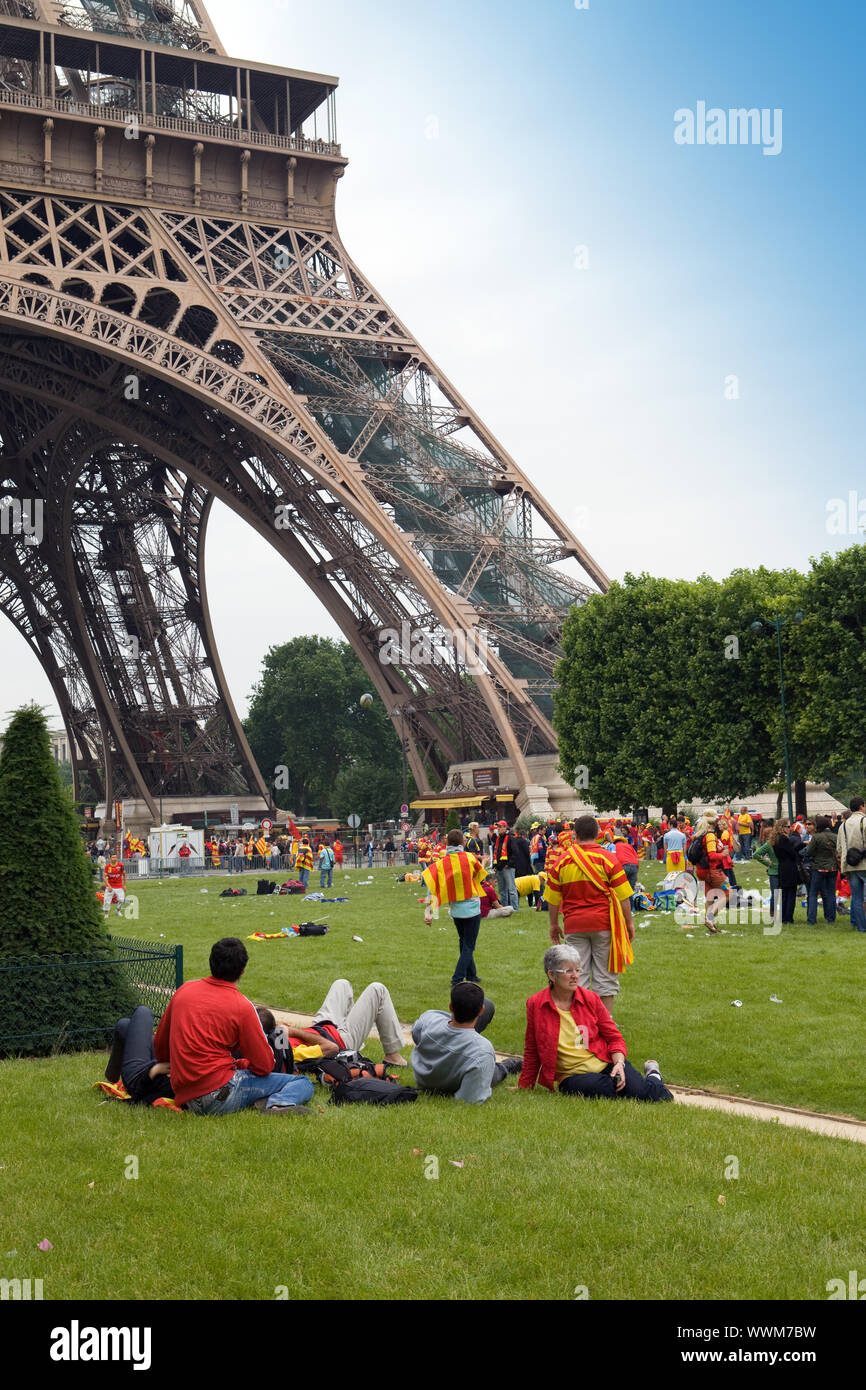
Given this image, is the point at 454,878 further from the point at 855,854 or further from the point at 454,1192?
the point at 454,1192

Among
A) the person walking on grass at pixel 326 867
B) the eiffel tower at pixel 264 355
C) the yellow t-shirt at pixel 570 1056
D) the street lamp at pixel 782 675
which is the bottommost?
the person walking on grass at pixel 326 867

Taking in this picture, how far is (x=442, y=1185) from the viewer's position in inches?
254

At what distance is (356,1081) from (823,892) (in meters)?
12.3

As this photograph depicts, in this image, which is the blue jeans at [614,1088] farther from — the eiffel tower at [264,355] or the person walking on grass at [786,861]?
the eiffel tower at [264,355]

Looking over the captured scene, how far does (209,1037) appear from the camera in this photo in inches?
321

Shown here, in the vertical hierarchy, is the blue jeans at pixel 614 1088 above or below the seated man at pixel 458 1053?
below

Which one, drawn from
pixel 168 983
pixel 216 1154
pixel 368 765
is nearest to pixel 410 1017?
pixel 168 983

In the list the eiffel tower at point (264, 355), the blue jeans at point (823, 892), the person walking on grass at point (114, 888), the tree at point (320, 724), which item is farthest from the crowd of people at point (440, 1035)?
the tree at point (320, 724)

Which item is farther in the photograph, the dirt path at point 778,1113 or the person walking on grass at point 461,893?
the person walking on grass at point 461,893

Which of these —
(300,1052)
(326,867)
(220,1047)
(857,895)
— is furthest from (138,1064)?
(326,867)

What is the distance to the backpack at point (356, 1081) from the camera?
333 inches

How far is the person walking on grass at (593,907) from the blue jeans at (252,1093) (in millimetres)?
2663

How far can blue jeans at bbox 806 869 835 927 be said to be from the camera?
1888cm
